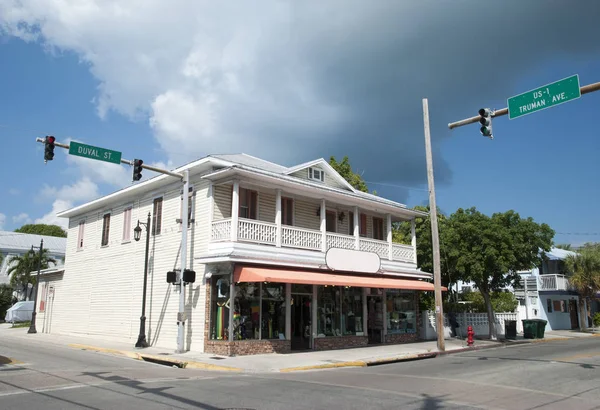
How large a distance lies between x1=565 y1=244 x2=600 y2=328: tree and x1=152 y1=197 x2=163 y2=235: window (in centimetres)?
2946

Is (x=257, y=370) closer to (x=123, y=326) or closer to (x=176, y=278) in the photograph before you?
(x=176, y=278)

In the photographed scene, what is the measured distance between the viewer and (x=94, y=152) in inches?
582

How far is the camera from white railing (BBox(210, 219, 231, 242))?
18.1m

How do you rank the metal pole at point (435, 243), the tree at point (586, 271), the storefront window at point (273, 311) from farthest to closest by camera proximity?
1. the tree at point (586, 271)
2. the metal pole at point (435, 243)
3. the storefront window at point (273, 311)

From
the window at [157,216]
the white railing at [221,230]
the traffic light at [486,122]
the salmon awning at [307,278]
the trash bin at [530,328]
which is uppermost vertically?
the traffic light at [486,122]

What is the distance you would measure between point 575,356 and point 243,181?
12935 mm

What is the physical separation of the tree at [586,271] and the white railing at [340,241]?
22376mm

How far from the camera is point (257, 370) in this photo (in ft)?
48.2

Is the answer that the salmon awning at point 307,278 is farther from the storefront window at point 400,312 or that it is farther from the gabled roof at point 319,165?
the gabled roof at point 319,165

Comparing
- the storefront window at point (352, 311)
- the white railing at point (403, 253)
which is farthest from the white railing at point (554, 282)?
the storefront window at point (352, 311)

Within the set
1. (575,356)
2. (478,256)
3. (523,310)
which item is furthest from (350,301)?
(523,310)

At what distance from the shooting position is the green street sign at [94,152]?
1423 centimetres

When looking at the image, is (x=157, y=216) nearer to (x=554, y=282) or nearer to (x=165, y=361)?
(x=165, y=361)

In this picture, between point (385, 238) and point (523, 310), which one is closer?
point (385, 238)
